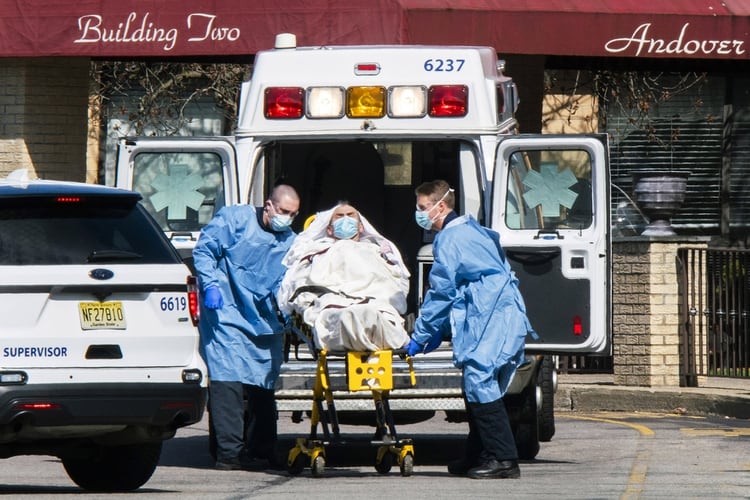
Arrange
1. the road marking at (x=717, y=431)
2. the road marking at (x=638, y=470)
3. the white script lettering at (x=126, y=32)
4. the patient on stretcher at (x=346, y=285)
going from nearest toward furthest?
the road marking at (x=638, y=470)
the patient on stretcher at (x=346, y=285)
the road marking at (x=717, y=431)
the white script lettering at (x=126, y=32)

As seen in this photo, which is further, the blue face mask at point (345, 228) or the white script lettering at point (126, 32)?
the white script lettering at point (126, 32)

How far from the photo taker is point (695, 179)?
2194 centimetres

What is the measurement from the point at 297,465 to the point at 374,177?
2958 mm

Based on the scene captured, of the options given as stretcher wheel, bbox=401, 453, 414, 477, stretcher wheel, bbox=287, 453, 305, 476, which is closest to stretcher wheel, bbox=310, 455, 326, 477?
stretcher wheel, bbox=287, 453, 305, 476

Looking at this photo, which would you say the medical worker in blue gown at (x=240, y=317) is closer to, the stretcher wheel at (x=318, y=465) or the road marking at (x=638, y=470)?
the stretcher wheel at (x=318, y=465)

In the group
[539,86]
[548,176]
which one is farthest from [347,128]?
[539,86]

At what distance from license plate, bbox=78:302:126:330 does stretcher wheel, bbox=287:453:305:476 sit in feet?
6.76

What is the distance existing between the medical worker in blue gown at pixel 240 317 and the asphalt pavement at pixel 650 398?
234 inches

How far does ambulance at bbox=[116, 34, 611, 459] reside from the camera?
36.9 feet

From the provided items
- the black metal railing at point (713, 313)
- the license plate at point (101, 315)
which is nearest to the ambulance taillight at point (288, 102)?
the license plate at point (101, 315)

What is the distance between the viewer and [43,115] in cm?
1903

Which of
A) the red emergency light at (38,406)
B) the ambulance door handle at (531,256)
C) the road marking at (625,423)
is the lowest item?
the road marking at (625,423)

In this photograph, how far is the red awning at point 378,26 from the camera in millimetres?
16797

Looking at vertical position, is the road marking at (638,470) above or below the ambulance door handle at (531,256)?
below
